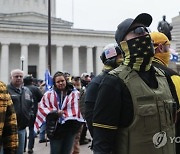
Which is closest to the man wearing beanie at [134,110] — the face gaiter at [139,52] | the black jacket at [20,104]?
the face gaiter at [139,52]

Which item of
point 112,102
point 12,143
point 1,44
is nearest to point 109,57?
point 12,143

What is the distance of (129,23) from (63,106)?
3.44 metres

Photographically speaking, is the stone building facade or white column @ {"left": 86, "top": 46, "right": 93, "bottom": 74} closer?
the stone building facade

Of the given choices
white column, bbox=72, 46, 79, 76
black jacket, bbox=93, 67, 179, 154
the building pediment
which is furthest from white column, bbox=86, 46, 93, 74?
black jacket, bbox=93, 67, 179, 154

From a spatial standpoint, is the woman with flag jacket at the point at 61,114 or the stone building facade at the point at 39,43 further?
the stone building facade at the point at 39,43

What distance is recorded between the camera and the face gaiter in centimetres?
249

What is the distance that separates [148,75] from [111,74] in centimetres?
32

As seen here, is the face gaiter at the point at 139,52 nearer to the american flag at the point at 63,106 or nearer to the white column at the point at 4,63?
the american flag at the point at 63,106

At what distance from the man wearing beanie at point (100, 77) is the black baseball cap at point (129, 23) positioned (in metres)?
1.45

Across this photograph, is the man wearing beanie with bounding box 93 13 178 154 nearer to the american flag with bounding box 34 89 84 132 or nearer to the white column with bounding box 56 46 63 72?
the american flag with bounding box 34 89 84 132

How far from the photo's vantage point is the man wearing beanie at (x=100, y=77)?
4.23 meters

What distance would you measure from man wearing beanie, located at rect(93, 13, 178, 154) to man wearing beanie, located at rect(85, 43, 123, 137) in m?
1.57

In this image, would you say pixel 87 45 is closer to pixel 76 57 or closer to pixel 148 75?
pixel 76 57

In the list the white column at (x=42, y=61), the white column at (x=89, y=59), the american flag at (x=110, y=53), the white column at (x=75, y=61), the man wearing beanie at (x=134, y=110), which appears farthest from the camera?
the white column at (x=89, y=59)
